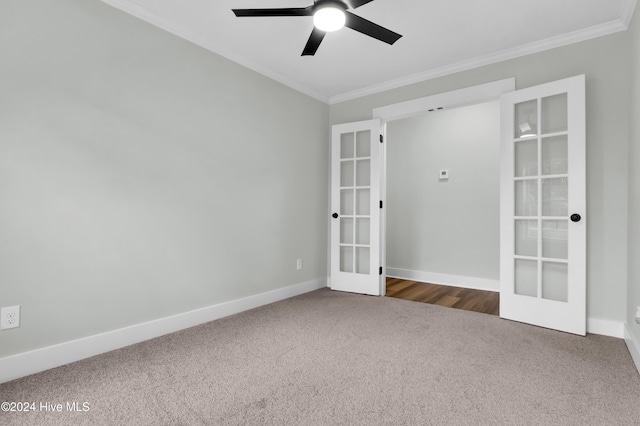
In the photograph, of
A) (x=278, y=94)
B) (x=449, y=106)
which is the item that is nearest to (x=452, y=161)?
(x=449, y=106)

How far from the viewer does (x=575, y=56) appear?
2604 mm

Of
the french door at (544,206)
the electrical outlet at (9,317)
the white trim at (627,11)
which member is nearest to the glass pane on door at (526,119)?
the french door at (544,206)

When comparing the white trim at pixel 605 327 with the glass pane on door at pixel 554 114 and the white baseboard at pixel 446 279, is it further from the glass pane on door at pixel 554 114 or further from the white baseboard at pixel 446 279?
the glass pane on door at pixel 554 114

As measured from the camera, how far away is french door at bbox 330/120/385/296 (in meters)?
Result: 3.63

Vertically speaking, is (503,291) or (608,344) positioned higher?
(503,291)

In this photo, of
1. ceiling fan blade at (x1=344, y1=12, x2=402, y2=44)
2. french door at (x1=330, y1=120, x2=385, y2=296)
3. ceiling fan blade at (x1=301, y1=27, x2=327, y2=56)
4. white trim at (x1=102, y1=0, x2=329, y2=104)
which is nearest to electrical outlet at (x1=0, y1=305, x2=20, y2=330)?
white trim at (x1=102, y1=0, x2=329, y2=104)

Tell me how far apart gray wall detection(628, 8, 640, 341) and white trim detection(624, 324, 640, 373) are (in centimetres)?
4

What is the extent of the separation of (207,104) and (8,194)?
151 centimetres

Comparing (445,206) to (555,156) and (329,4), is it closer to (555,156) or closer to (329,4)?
(555,156)

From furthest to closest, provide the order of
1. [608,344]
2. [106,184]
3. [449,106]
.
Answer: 1. [449,106]
2. [608,344]
3. [106,184]

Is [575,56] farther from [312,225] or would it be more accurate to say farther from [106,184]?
[106,184]

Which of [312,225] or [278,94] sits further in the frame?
[312,225]

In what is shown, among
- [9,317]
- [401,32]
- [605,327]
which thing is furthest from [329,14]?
[605,327]

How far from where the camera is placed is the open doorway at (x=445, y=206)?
3.92 meters
